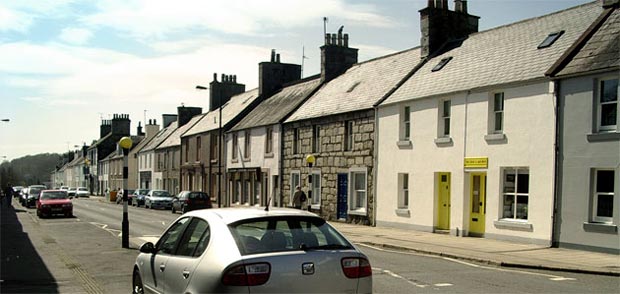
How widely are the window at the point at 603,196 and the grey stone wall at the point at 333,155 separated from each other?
36.6ft

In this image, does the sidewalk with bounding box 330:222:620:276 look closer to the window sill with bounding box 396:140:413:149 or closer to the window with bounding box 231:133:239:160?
the window sill with bounding box 396:140:413:149

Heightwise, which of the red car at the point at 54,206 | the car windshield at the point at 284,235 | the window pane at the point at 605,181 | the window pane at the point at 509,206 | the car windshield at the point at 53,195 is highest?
the window pane at the point at 605,181

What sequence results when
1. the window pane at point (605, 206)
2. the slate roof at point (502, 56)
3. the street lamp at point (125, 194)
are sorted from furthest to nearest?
1. the slate roof at point (502, 56)
2. the street lamp at point (125, 194)
3. the window pane at point (605, 206)

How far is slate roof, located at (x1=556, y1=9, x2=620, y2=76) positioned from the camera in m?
16.9

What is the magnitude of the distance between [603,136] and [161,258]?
539 inches

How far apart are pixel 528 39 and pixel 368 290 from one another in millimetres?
18242

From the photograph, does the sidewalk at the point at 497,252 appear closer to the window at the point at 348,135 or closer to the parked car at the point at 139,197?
the window at the point at 348,135

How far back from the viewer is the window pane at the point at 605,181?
1671 cm

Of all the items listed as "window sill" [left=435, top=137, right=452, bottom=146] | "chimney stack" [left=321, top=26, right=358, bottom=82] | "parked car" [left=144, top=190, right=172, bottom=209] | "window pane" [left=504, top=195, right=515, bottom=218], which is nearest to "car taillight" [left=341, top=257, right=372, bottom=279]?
"window pane" [left=504, top=195, right=515, bottom=218]

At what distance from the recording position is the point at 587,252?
1670cm

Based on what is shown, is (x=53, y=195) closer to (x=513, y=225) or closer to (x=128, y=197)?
(x=128, y=197)

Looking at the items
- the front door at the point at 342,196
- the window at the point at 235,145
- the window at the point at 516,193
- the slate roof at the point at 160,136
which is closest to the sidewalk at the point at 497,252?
the window at the point at 516,193

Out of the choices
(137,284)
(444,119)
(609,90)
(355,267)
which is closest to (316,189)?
(444,119)

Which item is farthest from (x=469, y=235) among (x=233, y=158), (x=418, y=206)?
(x=233, y=158)
